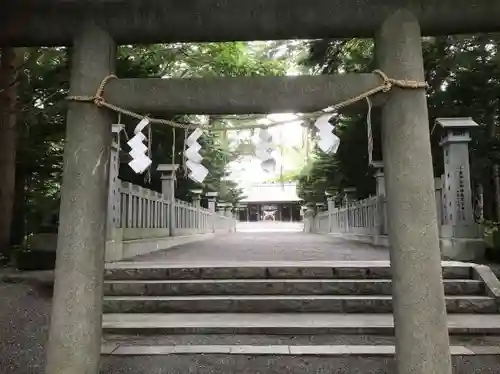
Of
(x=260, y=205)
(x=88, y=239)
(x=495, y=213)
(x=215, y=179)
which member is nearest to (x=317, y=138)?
(x=88, y=239)

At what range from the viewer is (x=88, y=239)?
9.32ft

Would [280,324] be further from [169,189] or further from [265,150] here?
[169,189]

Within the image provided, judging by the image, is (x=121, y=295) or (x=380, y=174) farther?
(x=380, y=174)

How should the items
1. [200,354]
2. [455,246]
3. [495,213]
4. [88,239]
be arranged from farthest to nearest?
[495,213] → [455,246] → [200,354] → [88,239]

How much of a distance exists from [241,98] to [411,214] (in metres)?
1.45

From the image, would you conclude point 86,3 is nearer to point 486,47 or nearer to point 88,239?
point 88,239

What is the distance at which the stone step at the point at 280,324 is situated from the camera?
15.3 ft

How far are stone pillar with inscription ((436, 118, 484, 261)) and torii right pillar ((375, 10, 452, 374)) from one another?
19.3 ft

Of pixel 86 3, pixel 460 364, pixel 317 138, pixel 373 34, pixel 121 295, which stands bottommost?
pixel 460 364

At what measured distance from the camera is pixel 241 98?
2928 mm

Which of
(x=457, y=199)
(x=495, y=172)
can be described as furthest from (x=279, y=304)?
(x=495, y=172)

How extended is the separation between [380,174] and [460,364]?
806 centimetres

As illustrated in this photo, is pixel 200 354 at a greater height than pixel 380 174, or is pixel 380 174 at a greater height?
pixel 380 174

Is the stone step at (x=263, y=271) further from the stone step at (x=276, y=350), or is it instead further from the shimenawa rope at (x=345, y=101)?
the shimenawa rope at (x=345, y=101)
